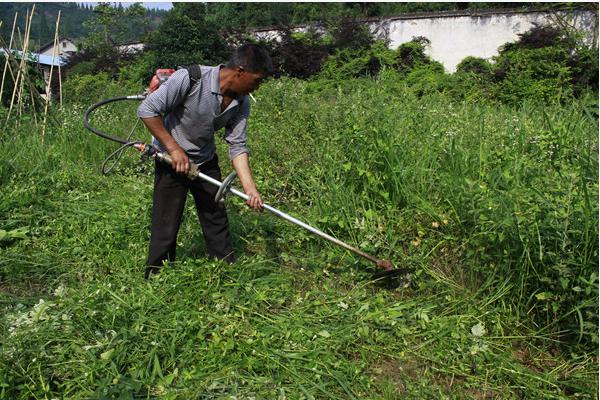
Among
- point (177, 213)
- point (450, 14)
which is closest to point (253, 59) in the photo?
point (177, 213)

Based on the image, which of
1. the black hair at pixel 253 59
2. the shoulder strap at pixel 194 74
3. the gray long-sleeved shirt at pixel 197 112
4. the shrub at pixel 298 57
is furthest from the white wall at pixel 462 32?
the shoulder strap at pixel 194 74

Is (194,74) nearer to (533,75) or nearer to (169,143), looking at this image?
(169,143)

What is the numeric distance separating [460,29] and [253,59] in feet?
53.9

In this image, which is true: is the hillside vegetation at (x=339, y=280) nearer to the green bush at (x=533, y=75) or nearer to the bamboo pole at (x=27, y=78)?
the bamboo pole at (x=27, y=78)

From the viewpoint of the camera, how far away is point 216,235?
3404mm

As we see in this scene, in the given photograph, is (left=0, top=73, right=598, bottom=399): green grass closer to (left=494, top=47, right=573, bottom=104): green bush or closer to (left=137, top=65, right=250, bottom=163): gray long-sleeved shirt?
(left=137, top=65, right=250, bottom=163): gray long-sleeved shirt

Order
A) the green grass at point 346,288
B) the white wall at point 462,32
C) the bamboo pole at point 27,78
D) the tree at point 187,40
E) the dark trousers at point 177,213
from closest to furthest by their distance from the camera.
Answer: the green grass at point 346,288 → the dark trousers at point 177,213 → the bamboo pole at point 27,78 → the tree at point 187,40 → the white wall at point 462,32

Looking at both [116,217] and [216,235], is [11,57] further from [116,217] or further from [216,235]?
[216,235]

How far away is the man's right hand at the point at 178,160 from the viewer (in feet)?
9.62

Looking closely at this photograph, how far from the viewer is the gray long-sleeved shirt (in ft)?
9.39

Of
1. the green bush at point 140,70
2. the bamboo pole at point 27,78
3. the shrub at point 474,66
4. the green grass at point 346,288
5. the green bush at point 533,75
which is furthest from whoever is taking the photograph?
the green bush at point 140,70

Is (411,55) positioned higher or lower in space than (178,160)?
higher

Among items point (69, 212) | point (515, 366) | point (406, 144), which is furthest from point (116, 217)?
point (515, 366)

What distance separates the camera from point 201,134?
122 inches
